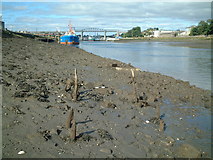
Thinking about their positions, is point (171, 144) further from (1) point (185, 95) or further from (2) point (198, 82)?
(2) point (198, 82)

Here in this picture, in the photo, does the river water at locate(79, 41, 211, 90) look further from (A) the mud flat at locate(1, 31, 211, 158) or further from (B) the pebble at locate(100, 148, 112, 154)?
(B) the pebble at locate(100, 148, 112, 154)

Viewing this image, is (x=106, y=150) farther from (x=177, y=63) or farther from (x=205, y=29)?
(x=205, y=29)

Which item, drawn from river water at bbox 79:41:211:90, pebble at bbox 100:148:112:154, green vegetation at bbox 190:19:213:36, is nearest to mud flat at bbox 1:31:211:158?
pebble at bbox 100:148:112:154

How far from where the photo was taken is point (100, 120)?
8461 mm

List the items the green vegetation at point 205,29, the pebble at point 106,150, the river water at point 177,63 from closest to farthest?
1. the pebble at point 106,150
2. the river water at point 177,63
3. the green vegetation at point 205,29

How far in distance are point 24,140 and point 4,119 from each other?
4.29ft

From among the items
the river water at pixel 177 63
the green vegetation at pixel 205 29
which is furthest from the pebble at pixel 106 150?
the green vegetation at pixel 205 29

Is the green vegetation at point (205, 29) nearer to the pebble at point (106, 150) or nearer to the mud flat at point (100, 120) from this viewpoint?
the mud flat at point (100, 120)

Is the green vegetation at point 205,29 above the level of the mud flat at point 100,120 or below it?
above

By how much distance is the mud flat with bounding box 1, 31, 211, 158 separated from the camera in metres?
6.34

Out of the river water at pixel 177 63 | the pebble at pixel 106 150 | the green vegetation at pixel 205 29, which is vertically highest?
the green vegetation at pixel 205 29

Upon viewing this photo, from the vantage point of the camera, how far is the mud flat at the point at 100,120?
6336 mm

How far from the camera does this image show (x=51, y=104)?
9203mm

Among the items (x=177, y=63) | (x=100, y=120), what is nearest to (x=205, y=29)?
(x=177, y=63)
